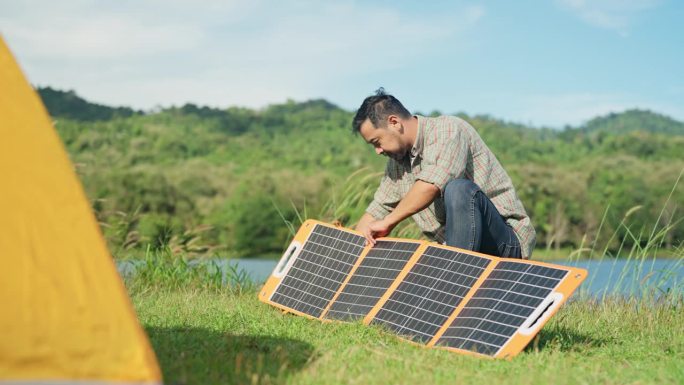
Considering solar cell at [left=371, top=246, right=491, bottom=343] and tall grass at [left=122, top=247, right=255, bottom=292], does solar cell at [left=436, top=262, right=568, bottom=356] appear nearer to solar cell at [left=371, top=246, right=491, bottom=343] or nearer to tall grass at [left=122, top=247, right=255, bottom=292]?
solar cell at [left=371, top=246, right=491, bottom=343]

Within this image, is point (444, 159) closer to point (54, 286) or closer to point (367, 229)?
point (367, 229)

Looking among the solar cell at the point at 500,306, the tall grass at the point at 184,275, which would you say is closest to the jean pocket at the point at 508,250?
the solar cell at the point at 500,306

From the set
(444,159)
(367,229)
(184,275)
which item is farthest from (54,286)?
(184,275)

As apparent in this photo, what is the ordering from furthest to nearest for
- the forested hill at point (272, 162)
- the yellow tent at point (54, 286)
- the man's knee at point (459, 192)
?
the forested hill at point (272, 162)
the man's knee at point (459, 192)
the yellow tent at point (54, 286)

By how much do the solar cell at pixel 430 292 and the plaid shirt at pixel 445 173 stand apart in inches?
19.2

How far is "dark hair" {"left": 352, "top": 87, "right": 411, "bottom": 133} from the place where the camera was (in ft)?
18.1

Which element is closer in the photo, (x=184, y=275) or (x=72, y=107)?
(x=184, y=275)

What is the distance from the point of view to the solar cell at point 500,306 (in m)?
4.44

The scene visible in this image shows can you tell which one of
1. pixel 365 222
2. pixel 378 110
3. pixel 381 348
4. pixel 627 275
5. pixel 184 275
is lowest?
pixel 627 275

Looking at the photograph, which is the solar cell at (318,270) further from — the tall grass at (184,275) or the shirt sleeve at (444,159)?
the tall grass at (184,275)

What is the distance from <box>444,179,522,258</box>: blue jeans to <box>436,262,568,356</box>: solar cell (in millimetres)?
442

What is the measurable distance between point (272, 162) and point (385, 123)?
38034 millimetres

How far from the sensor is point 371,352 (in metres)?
4.44

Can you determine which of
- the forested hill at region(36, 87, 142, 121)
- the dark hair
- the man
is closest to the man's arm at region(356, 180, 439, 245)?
the man
